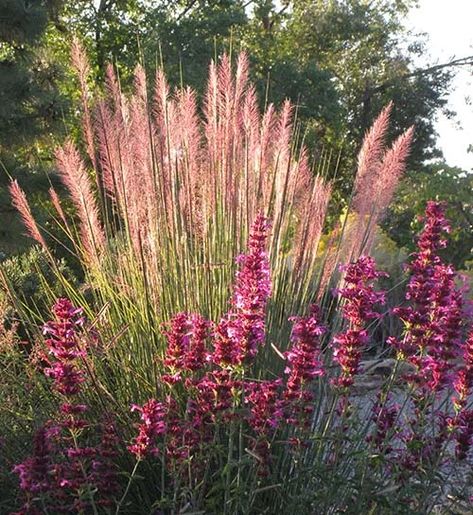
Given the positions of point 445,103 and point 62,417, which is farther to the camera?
point 445,103

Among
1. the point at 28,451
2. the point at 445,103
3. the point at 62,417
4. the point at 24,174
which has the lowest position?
the point at 445,103

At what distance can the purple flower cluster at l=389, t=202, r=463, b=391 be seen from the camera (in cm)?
255

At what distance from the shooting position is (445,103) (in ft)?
72.8

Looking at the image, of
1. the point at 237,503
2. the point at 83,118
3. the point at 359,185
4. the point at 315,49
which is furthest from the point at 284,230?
the point at 315,49

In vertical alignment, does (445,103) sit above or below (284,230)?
below

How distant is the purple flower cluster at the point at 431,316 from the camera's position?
255 cm

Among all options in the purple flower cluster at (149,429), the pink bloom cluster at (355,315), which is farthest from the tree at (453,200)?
the purple flower cluster at (149,429)

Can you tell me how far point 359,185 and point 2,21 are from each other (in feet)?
20.0

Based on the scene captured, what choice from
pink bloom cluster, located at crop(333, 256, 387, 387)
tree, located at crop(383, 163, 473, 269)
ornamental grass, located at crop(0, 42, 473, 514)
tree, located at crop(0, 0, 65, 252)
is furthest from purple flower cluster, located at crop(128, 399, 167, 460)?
tree, located at crop(383, 163, 473, 269)

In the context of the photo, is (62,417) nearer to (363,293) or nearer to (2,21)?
(363,293)

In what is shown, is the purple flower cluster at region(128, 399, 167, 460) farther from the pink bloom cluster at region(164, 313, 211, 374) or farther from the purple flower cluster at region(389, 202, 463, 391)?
the purple flower cluster at region(389, 202, 463, 391)

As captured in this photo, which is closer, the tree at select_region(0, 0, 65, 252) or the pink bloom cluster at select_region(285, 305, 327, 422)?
the pink bloom cluster at select_region(285, 305, 327, 422)

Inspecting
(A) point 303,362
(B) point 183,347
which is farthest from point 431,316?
(B) point 183,347

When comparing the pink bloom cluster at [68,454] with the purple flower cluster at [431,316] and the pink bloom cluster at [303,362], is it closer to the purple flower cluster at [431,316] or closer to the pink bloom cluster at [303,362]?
the pink bloom cluster at [303,362]
